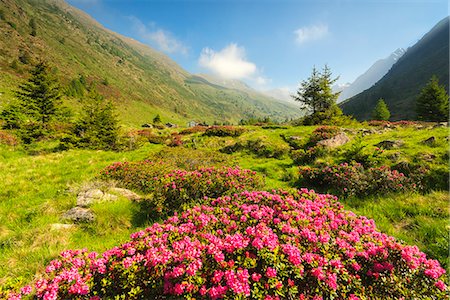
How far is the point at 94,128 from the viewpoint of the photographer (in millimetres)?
19438

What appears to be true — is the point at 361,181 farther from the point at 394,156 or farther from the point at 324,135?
the point at 324,135

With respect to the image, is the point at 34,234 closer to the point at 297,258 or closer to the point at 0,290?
the point at 0,290

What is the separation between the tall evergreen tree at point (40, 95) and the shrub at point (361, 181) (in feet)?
89.4

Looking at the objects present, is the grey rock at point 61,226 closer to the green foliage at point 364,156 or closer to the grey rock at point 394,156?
the green foliage at point 364,156

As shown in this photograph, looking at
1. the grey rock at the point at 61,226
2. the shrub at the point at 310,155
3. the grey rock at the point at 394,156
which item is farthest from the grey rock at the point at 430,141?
the grey rock at the point at 61,226

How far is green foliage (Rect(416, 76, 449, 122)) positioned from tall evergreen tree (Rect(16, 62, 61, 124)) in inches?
2445

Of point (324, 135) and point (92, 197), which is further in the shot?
point (324, 135)

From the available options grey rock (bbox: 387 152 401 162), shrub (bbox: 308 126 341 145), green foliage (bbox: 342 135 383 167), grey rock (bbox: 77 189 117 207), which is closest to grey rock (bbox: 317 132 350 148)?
shrub (bbox: 308 126 341 145)

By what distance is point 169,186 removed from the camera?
6.87 metres

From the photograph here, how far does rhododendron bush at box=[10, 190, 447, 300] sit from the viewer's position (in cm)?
283

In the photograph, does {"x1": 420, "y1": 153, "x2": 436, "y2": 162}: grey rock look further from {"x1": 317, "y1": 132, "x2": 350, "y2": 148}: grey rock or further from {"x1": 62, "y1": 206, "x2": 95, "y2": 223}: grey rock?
{"x1": 62, "y1": 206, "x2": 95, "y2": 223}: grey rock

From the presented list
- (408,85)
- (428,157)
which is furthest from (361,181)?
(408,85)

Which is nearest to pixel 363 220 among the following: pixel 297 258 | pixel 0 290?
pixel 297 258

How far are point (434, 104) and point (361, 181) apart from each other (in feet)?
158
